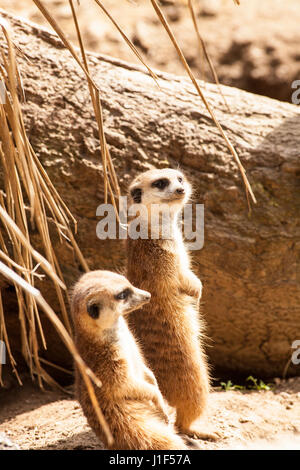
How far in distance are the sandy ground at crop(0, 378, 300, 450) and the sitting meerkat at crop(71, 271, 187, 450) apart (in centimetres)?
34

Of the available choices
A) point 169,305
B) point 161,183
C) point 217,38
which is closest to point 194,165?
point 161,183

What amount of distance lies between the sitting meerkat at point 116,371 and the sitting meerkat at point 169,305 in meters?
0.30

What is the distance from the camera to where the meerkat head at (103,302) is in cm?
209

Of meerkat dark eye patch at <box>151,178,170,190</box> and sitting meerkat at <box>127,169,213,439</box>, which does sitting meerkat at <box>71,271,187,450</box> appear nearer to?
sitting meerkat at <box>127,169,213,439</box>

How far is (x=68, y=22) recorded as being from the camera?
619 centimetres

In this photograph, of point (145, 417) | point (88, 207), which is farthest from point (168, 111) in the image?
point (145, 417)

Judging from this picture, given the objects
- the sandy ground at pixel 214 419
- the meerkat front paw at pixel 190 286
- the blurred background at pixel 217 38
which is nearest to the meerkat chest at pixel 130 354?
the sandy ground at pixel 214 419

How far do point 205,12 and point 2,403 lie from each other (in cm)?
497

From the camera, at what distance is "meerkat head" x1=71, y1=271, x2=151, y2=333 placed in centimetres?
209

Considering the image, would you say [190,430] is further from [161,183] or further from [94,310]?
[161,183]

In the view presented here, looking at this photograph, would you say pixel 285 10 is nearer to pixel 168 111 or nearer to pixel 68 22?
pixel 68 22

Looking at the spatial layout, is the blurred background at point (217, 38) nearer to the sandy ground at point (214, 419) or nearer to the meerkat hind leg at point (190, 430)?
the sandy ground at point (214, 419)

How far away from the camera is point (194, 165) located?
3.14m

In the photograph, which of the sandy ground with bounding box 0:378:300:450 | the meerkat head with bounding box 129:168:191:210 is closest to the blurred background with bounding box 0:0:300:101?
the meerkat head with bounding box 129:168:191:210
